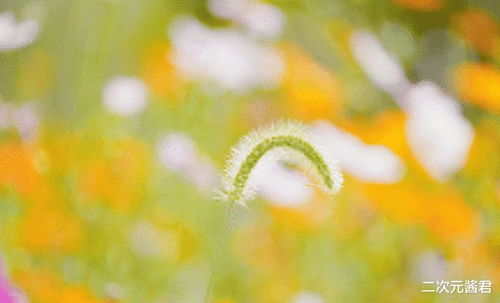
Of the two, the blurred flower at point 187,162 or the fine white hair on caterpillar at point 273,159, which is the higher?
the blurred flower at point 187,162

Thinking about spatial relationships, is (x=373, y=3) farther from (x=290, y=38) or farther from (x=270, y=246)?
(x=270, y=246)

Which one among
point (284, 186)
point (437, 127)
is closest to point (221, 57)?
point (284, 186)

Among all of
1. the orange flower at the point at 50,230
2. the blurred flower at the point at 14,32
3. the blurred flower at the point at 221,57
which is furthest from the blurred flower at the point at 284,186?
the blurred flower at the point at 14,32

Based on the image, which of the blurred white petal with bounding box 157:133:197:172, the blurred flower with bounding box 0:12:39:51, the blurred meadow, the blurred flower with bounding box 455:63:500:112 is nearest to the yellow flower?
the blurred meadow

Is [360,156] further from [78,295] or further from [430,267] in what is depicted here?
[78,295]

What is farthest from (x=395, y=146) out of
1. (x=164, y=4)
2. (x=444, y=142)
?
(x=164, y=4)

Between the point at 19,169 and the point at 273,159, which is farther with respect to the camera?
the point at 19,169

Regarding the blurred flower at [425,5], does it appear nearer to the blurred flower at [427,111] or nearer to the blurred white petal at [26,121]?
the blurred flower at [427,111]
